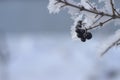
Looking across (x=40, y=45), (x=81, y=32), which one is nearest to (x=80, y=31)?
(x=81, y=32)

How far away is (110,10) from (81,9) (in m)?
0.06

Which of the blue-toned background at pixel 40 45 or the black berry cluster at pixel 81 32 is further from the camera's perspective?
the blue-toned background at pixel 40 45

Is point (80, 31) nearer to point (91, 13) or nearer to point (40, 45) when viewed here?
point (91, 13)

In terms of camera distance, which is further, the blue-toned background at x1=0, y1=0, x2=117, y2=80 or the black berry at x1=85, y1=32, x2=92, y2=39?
the blue-toned background at x1=0, y1=0, x2=117, y2=80

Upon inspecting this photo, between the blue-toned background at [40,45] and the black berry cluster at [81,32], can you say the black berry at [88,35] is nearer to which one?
the black berry cluster at [81,32]

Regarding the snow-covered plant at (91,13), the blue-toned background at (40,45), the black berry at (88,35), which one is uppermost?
the blue-toned background at (40,45)

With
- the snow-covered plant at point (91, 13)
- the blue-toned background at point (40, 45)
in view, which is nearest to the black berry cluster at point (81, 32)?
the snow-covered plant at point (91, 13)

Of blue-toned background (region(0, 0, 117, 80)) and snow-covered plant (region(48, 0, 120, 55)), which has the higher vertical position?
blue-toned background (region(0, 0, 117, 80))

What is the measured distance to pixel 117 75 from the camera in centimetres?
486

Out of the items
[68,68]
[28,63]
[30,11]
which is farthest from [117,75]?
[30,11]

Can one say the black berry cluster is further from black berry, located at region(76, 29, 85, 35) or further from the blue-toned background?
the blue-toned background

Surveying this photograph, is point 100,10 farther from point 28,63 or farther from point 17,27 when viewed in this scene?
point 17,27

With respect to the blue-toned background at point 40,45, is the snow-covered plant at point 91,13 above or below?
below

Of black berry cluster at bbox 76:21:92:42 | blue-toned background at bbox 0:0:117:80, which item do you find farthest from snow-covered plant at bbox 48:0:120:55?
blue-toned background at bbox 0:0:117:80
